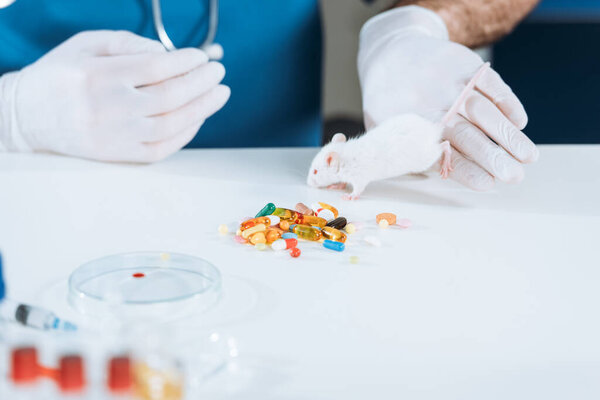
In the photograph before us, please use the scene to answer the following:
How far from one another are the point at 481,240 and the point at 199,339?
40cm

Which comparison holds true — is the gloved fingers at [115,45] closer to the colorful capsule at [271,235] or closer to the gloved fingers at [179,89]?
the gloved fingers at [179,89]

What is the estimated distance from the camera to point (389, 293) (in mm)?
637

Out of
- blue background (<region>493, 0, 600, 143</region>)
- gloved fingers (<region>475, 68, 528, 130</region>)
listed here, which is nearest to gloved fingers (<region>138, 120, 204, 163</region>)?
gloved fingers (<region>475, 68, 528, 130</region>)

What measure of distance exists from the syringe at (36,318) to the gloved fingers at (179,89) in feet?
1.84

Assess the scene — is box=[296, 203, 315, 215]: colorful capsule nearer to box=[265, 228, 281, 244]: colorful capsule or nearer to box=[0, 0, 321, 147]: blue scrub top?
box=[265, 228, 281, 244]: colorful capsule

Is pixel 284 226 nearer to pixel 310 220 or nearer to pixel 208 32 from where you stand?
pixel 310 220

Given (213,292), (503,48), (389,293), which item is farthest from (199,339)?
(503,48)

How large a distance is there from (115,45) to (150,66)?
108mm

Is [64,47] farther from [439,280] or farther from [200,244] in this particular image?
[439,280]

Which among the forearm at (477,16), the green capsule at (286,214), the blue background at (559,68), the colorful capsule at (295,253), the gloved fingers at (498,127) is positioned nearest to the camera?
the colorful capsule at (295,253)

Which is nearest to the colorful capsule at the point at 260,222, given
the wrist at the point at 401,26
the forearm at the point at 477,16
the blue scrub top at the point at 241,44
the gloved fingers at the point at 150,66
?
the gloved fingers at the point at 150,66

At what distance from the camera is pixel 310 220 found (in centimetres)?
82

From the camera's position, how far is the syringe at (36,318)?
0.53 m

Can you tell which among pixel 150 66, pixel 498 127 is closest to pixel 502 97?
pixel 498 127
